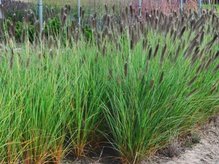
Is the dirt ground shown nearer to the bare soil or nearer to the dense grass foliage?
the bare soil

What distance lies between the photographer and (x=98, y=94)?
5105mm

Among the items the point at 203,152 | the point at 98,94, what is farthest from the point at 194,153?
the point at 98,94

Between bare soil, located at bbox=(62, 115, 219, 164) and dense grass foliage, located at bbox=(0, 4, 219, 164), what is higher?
dense grass foliage, located at bbox=(0, 4, 219, 164)

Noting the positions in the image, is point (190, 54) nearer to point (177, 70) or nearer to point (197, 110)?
point (177, 70)

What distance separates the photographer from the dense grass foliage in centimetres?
444

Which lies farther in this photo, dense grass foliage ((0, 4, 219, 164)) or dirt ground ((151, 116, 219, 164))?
dirt ground ((151, 116, 219, 164))

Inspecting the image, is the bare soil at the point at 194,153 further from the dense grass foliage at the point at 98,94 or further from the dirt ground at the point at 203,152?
the dense grass foliage at the point at 98,94

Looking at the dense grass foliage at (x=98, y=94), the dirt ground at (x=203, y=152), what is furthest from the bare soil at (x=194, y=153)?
the dense grass foliage at (x=98, y=94)

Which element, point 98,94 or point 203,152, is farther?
point 203,152

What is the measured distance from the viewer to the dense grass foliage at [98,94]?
14.6ft

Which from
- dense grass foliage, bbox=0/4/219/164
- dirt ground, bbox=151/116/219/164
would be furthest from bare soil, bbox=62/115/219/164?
dense grass foliage, bbox=0/4/219/164

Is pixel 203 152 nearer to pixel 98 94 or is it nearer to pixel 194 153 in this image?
pixel 194 153

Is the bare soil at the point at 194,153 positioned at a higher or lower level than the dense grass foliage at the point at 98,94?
lower

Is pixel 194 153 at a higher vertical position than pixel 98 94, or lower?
lower
